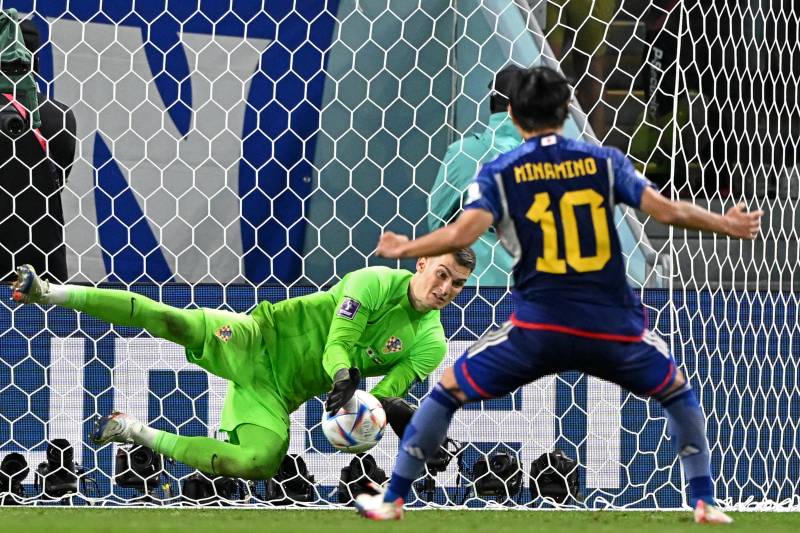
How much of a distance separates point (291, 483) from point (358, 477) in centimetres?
28

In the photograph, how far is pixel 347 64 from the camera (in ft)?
22.7

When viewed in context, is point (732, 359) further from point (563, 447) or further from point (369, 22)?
point (369, 22)

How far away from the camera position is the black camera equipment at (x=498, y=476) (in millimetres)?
5891

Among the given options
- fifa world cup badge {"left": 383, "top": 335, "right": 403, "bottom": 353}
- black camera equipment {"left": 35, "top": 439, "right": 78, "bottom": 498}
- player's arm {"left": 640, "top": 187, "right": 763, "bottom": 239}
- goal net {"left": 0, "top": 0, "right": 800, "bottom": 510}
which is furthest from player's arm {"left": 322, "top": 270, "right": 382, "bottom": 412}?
player's arm {"left": 640, "top": 187, "right": 763, "bottom": 239}

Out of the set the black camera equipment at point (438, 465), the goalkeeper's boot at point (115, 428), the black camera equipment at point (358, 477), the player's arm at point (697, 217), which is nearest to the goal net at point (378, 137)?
the black camera equipment at point (438, 465)

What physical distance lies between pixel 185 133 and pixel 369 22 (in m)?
1.05

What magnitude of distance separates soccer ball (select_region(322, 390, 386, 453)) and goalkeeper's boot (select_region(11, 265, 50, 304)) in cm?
114

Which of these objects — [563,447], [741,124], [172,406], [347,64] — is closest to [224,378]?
[172,406]

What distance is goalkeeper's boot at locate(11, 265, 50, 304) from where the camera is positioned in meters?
5.09

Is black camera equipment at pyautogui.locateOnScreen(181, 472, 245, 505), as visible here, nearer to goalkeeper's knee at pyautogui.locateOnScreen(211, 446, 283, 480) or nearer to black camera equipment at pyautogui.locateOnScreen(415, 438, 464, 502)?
goalkeeper's knee at pyautogui.locateOnScreen(211, 446, 283, 480)

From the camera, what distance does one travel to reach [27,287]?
201 inches

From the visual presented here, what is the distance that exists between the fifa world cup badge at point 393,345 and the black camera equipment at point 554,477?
910 millimetres

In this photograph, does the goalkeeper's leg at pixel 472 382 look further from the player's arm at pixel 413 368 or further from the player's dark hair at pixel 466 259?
the player's arm at pixel 413 368

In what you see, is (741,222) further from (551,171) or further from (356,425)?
(356,425)
